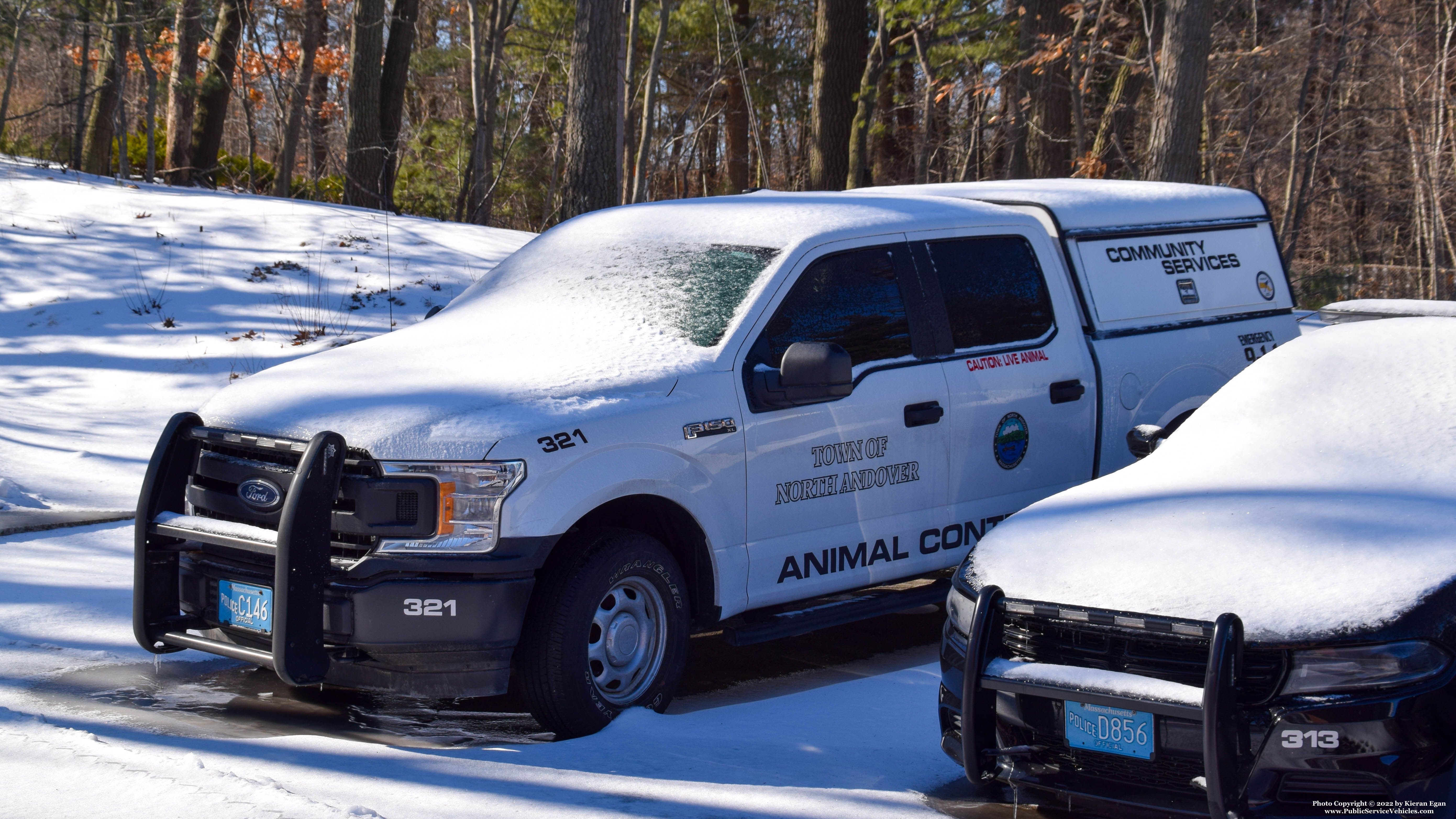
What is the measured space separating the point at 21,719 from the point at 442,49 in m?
25.9

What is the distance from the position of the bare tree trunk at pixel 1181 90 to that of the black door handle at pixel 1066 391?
7.44m

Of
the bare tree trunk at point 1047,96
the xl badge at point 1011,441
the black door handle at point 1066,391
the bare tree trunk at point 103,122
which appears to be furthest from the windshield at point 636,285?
the bare tree trunk at point 103,122

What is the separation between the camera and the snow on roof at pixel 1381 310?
9.20 metres

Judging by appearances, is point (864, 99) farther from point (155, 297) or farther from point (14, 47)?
point (14, 47)

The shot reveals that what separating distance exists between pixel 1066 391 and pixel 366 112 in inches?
582

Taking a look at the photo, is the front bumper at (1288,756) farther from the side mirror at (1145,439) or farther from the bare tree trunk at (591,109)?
the bare tree trunk at (591,109)

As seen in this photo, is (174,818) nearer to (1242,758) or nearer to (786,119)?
(1242,758)

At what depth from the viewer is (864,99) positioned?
67.6 ft

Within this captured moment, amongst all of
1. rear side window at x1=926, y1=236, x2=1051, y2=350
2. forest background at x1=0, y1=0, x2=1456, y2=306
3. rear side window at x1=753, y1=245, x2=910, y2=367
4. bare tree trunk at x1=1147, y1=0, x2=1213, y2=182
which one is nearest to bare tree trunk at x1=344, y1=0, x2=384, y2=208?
forest background at x1=0, y1=0, x2=1456, y2=306

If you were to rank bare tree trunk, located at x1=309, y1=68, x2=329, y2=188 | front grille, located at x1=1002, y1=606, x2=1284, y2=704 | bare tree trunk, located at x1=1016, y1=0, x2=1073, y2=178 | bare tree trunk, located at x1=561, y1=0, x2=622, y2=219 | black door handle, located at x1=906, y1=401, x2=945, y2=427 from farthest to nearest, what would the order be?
bare tree trunk, located at x1=309, y1=68, x2=329, y2=188 < bare tree trunk, located at x1=1016, y1=0, x2=1073, y2=178 < bare tree trunk, located at x1=561, y1=0, x2=622, y2=219 < black door handle, located at x1=906, y1=401, x2=945, y2=427 < front grille, located at x1=1002, y1=606, x2=1284, y2=704

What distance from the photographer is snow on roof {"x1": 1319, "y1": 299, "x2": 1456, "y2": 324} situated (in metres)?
9.20

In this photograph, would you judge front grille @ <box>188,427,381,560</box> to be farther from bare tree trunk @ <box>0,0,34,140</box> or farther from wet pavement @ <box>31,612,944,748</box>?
bare tree trunk @ <box>0,0,34,140</box>

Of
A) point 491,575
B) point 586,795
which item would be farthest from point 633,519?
point 586,795

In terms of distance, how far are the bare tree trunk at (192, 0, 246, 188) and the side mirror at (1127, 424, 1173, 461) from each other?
18.8 meters
